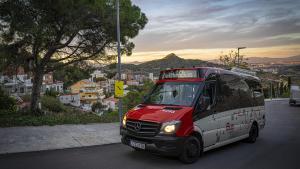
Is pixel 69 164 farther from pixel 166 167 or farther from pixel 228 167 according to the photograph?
pixel 228 167

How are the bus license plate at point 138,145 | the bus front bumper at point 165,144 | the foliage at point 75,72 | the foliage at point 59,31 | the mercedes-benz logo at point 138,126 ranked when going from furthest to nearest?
the foliage at point 75,72 < the foliage at point 59,31 < the mercedes-benz logo at point 138,126 < the bus license plate at point 138,145 < the bus front bumper at point 165,144

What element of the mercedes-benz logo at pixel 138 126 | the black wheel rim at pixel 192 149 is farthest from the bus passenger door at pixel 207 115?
the mercedes-benz logo at pixel 138 126

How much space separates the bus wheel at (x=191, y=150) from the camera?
748cm

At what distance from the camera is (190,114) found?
7.54m

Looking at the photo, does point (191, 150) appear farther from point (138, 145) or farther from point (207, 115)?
point (138, 145)

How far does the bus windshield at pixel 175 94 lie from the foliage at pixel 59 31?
265 inches

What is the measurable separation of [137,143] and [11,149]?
3.73m

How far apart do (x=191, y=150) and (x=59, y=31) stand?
405 inches

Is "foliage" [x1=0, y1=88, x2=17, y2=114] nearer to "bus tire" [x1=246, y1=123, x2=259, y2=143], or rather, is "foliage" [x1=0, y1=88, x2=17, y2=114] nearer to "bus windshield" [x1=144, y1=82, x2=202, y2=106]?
"bus windshield" [x1=144, y1=82, x2=202, y2=106]

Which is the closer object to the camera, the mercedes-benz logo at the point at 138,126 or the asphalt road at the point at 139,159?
the asphalt road at the point at 139,159

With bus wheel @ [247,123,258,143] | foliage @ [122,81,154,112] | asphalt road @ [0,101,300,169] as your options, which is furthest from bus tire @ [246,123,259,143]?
foliage @ [122,81,154,112]

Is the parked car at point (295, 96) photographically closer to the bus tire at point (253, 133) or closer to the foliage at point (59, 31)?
the foliage at point (59, 31)

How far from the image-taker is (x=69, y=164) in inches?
289

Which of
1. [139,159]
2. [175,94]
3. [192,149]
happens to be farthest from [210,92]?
[139,159]
